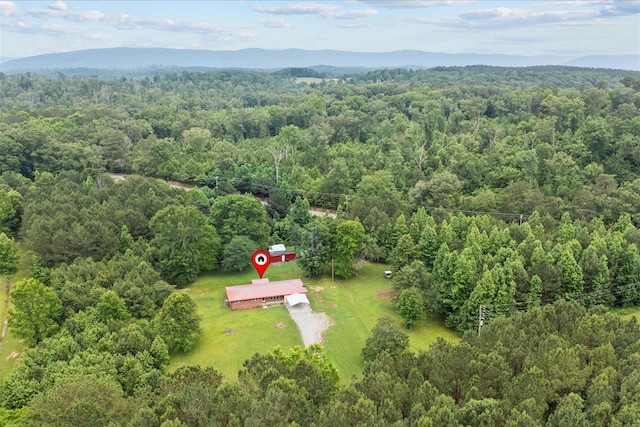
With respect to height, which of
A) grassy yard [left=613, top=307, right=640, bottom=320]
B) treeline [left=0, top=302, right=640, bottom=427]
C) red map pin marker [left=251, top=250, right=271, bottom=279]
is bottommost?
grassy yard [left=613, top=307, right=640, bottom=320]

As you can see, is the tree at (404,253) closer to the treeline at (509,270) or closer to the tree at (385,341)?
the treeline at (509,270)


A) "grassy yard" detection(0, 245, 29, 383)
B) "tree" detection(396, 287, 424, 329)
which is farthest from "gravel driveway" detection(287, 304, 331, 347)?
"grassy yard" detection(0, 245, 29, 383)

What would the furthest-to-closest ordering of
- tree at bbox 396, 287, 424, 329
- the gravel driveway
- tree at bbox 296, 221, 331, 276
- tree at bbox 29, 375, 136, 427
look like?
tree at bbox 296, 221, 331, 276 < tree at bbox 396, 287, 424, 329 < the gravel driveway < tree at bbox 29, 375, 136, 427

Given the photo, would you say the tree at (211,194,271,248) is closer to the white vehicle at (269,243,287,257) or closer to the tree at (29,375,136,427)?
the white vehicle at (269,243,287,257)

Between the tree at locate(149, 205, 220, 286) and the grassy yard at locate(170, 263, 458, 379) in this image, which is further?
the tree at locate(149, 205, 220, 286)

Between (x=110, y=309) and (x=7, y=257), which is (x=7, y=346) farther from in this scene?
(x=7, y=257)

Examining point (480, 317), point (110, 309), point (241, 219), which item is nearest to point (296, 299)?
point (241, 219)

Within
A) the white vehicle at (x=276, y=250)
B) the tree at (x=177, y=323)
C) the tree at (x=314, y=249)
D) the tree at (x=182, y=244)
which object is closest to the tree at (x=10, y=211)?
the tree at (x=182, y=244)

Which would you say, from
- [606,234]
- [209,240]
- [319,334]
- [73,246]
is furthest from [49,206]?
[606,234]
